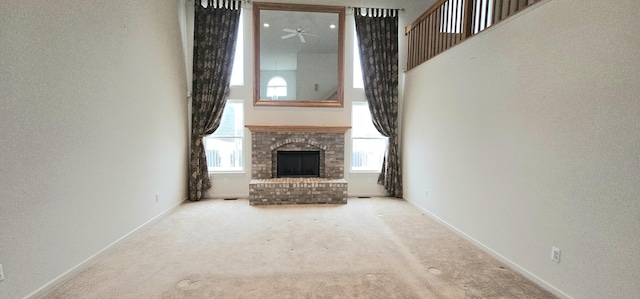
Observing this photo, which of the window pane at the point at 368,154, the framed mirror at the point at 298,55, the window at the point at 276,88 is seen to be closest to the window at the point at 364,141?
the window pane at the point at 368,154

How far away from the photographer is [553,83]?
7.30 ft

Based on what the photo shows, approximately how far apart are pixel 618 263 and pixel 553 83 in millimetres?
1358

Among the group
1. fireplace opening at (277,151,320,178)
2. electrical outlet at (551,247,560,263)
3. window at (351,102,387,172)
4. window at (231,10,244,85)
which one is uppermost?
window at (231,10,244,85)

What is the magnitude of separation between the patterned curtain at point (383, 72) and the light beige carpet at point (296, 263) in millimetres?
1523

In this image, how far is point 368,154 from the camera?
18.3 ft

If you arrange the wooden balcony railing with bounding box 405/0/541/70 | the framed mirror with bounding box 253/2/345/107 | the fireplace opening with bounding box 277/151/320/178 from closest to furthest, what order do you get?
the wooden balcony railing with bounding box 405/0/541/70
the framed mirror with bounding box 253/2/345/107
the fireplace opening with bounding box 277/151/320/178

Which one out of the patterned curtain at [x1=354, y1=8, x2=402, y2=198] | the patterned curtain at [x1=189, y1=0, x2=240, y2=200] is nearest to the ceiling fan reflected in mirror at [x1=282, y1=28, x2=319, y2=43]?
the patterned curtain at [x1=189, y1=0, x2=240, y2=200]

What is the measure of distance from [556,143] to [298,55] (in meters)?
4.17

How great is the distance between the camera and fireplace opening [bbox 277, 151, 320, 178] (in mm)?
5387

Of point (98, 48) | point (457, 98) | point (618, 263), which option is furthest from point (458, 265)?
point (98, 48)

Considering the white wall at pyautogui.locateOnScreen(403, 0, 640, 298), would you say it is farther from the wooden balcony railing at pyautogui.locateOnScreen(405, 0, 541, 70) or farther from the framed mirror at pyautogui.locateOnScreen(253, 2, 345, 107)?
the framed mirror at pyautogui.locateOnScreen(253, 2, 345, 107)

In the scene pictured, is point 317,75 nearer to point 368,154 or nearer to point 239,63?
point 239,63

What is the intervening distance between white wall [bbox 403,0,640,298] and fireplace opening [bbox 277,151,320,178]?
2.62 m

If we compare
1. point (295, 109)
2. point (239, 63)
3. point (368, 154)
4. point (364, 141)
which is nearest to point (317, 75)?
point (295, 109)
